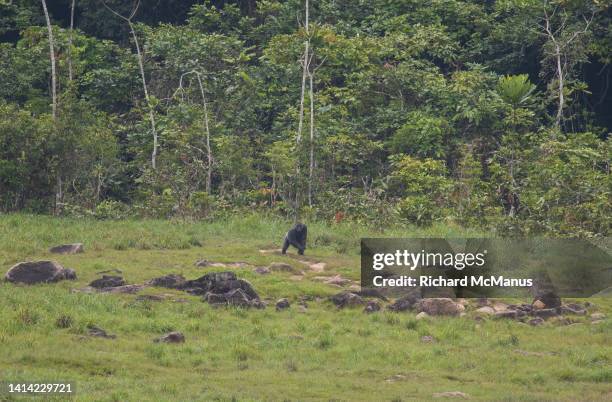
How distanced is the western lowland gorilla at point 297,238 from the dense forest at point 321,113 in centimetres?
344

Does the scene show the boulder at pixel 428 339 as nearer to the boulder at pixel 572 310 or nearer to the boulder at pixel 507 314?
the boulder at pixel 507 314

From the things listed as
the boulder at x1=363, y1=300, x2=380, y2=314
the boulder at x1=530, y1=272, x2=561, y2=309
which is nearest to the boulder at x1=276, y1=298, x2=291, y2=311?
the boulder at x1=363, y1=300, x2=380, y2=314

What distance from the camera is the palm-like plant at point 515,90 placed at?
26484 millimetres

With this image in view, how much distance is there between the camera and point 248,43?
33.6m

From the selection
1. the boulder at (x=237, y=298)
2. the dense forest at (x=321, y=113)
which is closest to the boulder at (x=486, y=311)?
the boulder at (x=237, y=298)

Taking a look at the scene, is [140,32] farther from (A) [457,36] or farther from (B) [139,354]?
(B) [139,354]

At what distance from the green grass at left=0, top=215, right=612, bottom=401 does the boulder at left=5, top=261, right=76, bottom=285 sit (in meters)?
0.31

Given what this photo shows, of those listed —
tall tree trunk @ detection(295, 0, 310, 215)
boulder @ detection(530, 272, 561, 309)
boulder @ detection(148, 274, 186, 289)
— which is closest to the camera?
boulder @ detection(148, 274, 186, 289)

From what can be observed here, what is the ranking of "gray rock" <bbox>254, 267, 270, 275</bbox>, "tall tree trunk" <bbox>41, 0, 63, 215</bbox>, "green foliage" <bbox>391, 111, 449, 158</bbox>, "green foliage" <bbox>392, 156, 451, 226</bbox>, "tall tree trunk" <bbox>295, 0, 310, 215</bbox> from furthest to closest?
"green foliage" <bbox>391, 111, 449, 158</bbox>
"tall tree trunk" <bbox>295, 0, 310, 215</bbox>
"tall tree trunk" <bbox>41, 0, 63, 215</bbox>
"green foliage" <bbox>392, 156, 451, 226</bbox>
"gray rock" <bbox>254, 267, 270, 275</bbox>

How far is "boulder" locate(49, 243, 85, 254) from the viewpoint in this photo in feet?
65.0

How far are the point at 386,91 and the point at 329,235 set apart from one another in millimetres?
9288

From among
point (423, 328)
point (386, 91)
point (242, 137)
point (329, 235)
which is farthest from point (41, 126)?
point (423, 328)

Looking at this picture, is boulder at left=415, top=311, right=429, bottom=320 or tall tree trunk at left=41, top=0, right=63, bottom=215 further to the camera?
tall tree trunk at left=41, top=0, right=63, bottom=215

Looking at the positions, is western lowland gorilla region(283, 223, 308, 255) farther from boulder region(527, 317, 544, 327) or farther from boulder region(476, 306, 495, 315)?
boulder region(527, 317, 544, 327)
